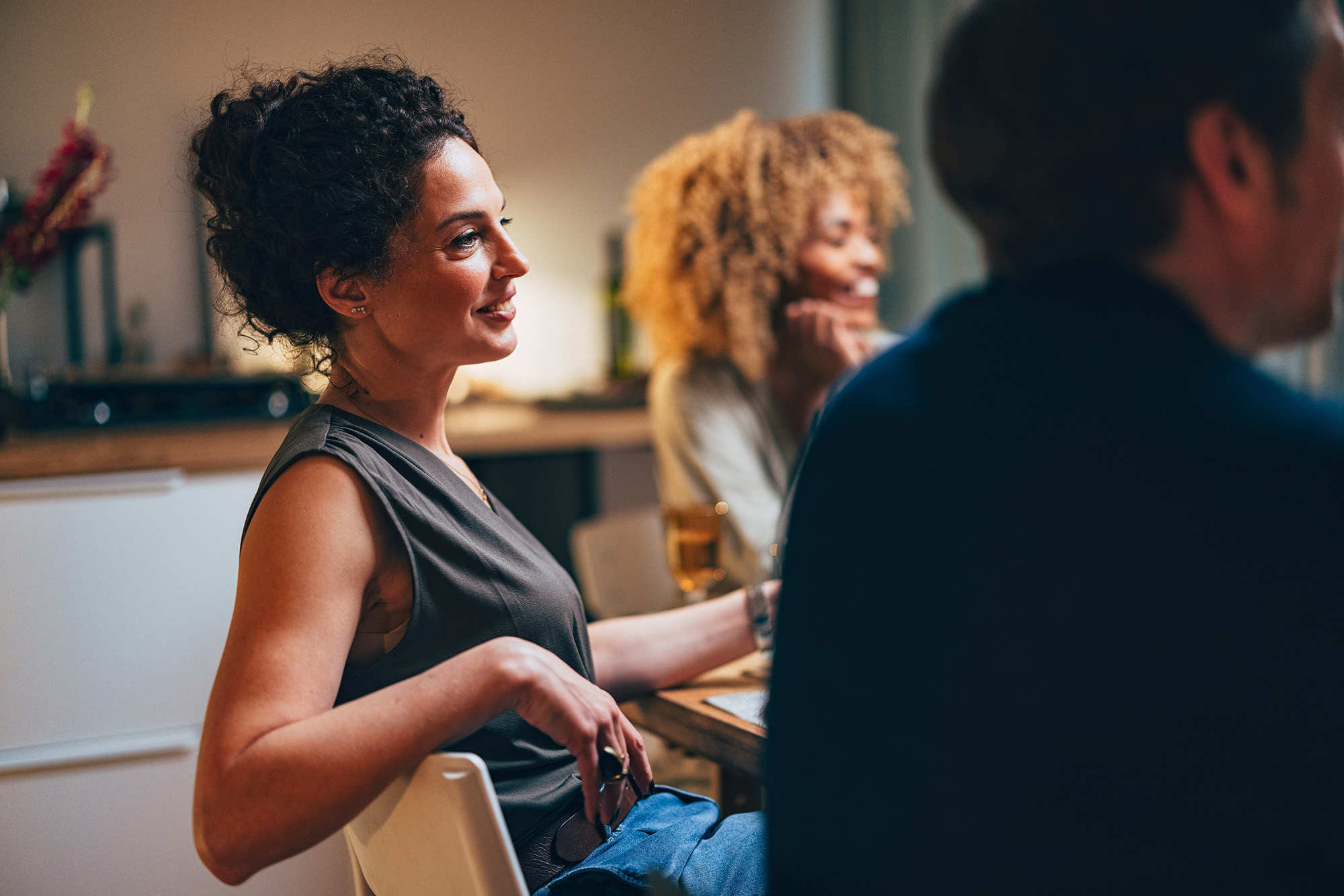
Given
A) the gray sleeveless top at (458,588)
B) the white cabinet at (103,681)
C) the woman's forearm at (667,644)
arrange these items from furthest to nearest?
the white cabinet at (103,681)
the woman's forearm at (667,644)
the gray sleeveless top at (458,588)

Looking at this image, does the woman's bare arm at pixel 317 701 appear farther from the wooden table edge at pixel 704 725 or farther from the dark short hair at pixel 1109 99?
the dark short hair at pixel 1109 99

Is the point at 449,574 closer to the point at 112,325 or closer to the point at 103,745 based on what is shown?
the point at 103,745

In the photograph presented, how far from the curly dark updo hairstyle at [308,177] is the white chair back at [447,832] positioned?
47 centimetres

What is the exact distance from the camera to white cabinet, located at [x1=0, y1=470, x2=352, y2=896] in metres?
1.58

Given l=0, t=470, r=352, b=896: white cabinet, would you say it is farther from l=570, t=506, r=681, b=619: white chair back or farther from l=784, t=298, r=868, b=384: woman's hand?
l=784, t=298, r=868, b=384: woman's hand

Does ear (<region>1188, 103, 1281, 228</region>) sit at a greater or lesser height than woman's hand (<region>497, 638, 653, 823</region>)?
greater

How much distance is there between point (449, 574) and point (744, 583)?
3.41 ft

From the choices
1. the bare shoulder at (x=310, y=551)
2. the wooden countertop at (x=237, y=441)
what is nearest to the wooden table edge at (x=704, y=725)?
the bare shoulder at (x=310, y=551)

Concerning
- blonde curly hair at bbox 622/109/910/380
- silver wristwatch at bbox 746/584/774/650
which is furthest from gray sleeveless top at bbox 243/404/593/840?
blonde curly hair at bbox 622/109/910/380

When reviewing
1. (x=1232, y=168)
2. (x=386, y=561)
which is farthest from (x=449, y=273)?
(x=1232, y=168)

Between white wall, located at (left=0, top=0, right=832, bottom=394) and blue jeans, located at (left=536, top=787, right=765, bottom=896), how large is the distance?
3.83 ft

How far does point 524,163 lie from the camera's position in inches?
143

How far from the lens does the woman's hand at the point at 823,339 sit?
2.08 m

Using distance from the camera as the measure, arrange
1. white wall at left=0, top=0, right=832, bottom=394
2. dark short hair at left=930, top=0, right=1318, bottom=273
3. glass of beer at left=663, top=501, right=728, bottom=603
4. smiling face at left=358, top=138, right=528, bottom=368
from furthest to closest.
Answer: white wall at left=0, top=0, right=832, bottom=394, glass of beer at left=663, top=501, right=728, bottom=603, smiling face at left=358, top=138, right=528, bottom=368, dark short hair at left=930, top=0, right=1318, bottom=273
